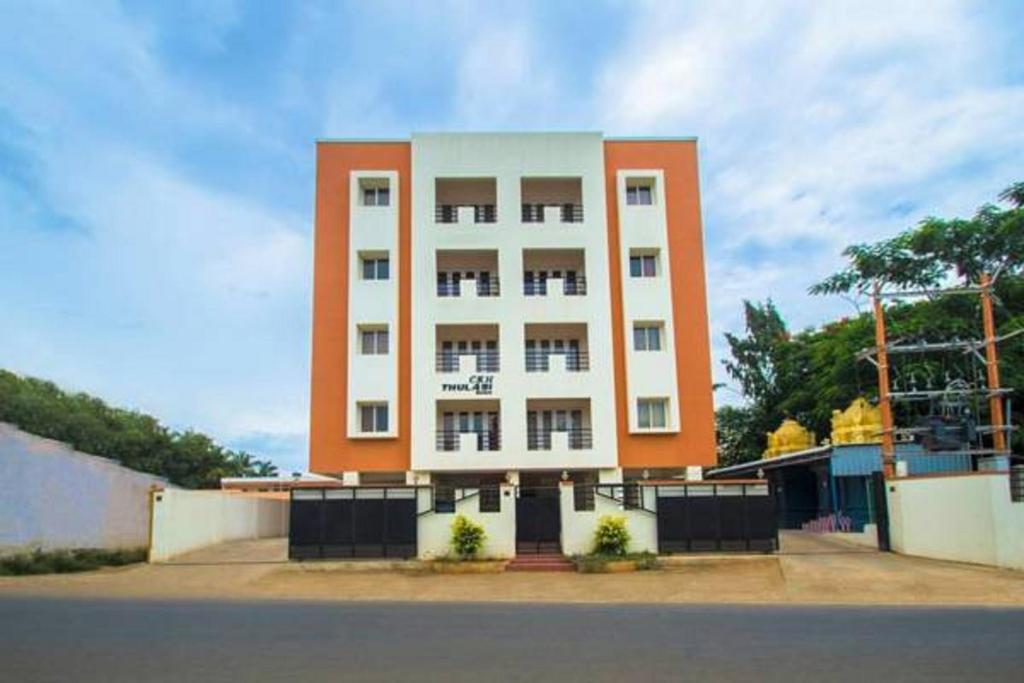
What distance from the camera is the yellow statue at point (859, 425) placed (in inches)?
1282

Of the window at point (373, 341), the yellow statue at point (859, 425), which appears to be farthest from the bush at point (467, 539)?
the yellow statue at point (859, 425)

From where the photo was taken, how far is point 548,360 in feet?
105

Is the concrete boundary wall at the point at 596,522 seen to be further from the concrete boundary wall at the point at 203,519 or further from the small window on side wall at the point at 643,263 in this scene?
the concrete boundary wall at the point at 203,519

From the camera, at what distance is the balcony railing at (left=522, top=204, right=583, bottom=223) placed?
1325 inches

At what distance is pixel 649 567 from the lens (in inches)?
914

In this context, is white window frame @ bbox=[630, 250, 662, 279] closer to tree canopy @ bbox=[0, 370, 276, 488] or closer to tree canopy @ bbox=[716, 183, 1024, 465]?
tree canopy @ bbox=[716, 183, 1024, 465]

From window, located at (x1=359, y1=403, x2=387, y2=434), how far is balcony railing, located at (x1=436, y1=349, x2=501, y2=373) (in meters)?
2.50

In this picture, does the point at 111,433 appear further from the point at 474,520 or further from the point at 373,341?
the point at 474,520

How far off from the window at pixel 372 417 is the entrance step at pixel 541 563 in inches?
336

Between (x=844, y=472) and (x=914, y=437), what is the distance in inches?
104

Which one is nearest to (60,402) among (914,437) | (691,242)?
(691,242)

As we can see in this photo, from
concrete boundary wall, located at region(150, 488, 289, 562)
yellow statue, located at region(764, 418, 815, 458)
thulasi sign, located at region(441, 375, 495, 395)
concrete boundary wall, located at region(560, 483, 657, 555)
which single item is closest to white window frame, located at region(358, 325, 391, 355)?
thulasi sign, located at region(441, 375, 495, 395)

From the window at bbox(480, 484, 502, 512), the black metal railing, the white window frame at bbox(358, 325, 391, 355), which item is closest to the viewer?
the black metal railing

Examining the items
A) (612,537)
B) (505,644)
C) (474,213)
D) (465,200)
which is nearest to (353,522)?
(612,537)
